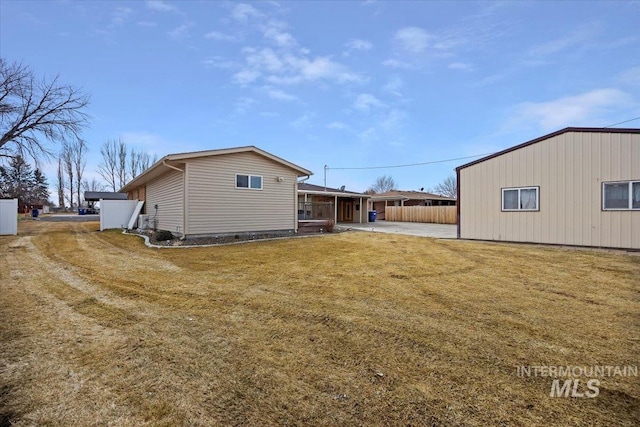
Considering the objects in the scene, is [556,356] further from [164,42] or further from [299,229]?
[164,42]

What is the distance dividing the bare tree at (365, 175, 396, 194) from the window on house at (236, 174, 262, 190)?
49.1 meters

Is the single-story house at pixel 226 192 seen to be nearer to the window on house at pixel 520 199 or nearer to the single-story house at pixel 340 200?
the single-story house at pixel 340 200

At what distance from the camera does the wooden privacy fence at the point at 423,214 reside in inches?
1028

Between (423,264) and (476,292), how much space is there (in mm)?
2323

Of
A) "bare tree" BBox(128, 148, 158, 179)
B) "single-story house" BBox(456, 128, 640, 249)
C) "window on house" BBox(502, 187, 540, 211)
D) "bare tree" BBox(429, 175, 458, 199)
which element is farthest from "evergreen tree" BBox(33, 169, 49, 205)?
"bare tree" BBox(429, 175, 458, 199)

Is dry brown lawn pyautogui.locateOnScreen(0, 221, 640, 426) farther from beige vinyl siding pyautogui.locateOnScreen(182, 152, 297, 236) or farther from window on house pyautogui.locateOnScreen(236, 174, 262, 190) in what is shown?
window on house pyautogui.locateOnScreen(236, 174, 262, 190)

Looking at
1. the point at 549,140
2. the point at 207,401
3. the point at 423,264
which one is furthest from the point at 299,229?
the point at 207,401

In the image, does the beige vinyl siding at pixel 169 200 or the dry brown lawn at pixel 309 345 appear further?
the beige vinyl siding at pixel 169 200

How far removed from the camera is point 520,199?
1112cm

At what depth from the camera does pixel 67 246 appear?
1021cm

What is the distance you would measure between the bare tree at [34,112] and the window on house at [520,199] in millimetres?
23423

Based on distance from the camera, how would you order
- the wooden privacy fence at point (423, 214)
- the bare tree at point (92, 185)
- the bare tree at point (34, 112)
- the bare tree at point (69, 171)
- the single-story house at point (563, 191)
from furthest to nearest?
the bare tree at point (92, 185)
the bare tree at point (69, 171)
the wooden privacy fence at point (423, 214)
the bare tree at point (34, 112)
the single-story house at point (563, 191)

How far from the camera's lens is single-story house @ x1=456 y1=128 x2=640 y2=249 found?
29.9 ft

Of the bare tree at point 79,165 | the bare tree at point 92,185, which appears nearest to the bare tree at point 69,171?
the bare tree at point 79,165
